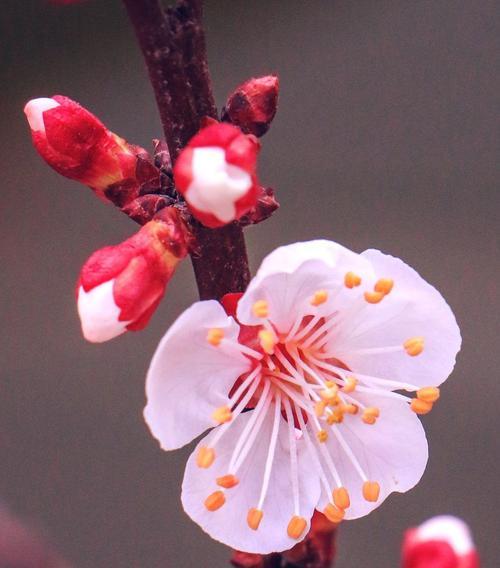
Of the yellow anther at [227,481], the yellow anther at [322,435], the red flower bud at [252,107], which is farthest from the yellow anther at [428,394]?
the red flower bud at [252,107]

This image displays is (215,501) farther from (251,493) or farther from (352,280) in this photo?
(352,280)

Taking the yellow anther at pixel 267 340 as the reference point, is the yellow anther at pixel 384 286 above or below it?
above

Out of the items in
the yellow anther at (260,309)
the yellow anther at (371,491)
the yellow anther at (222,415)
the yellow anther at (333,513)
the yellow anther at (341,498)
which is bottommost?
the yellow anther at (333,513)

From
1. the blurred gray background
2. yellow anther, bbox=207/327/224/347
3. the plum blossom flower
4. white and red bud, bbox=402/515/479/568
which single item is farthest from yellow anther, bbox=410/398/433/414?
the blurred gray background

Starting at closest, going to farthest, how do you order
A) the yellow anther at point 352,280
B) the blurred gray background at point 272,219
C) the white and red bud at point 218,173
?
the white and red bud at point 218,173 < the yellow anther at point 352,280 < the blurred gray background at point 272,219

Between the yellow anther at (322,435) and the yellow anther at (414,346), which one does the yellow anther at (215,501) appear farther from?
the yellow anther at (414,346)

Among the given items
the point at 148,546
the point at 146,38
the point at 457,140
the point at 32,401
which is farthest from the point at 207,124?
the point at 457,140
